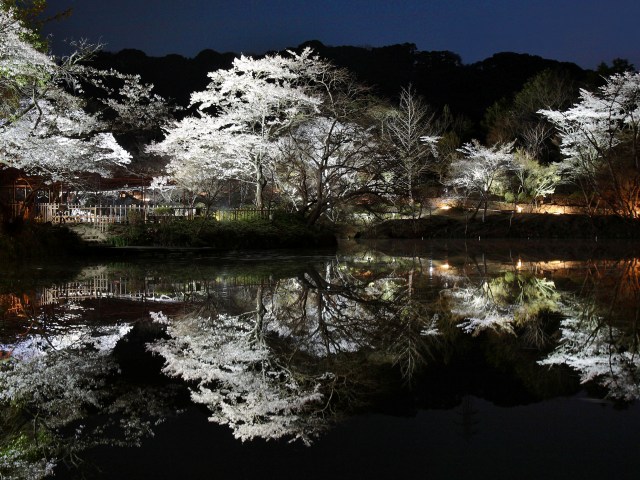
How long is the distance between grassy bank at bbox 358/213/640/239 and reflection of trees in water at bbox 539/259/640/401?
30083 mm

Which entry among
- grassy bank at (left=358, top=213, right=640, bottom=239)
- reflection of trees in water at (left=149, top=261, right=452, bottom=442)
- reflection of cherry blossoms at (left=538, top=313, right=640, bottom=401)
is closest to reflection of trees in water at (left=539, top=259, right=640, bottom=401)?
reflection of cherry blossoms at (left=538, top=313, right=640, bottom=401)

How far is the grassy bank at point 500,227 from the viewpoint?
138 ft

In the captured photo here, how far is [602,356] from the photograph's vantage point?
6.50m

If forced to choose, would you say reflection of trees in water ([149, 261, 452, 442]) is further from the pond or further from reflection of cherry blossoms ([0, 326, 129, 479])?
reflection of cherry blossoms ([0, 326, 129, 479])

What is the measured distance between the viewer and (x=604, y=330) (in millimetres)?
7922

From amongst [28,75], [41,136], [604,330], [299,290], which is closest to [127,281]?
[299,290]

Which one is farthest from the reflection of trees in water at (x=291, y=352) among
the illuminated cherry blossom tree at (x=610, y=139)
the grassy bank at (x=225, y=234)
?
the illuminated cherry blossom tree at (x=610, y=139)

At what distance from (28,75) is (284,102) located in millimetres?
12460

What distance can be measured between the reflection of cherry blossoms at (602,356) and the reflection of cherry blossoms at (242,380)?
9.03 feet

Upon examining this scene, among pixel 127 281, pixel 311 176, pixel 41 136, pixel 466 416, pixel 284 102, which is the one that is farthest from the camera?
pixel 311 176

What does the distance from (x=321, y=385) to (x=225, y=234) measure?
792 inches

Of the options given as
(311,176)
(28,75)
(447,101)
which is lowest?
(311,176)

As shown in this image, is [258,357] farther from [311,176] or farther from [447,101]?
[447,101]

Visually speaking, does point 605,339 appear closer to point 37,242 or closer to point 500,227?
point 37,242
